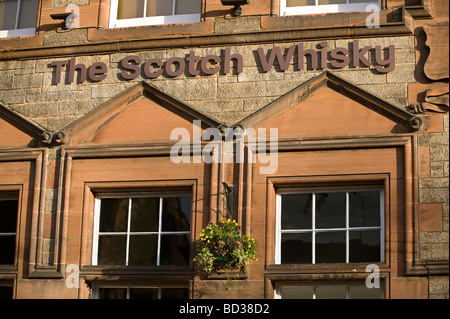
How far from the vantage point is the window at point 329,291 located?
10719 mm

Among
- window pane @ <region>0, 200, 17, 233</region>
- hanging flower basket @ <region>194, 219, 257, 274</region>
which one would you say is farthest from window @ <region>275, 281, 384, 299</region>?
window pane @ <region>0, 200, 17, 233</region>

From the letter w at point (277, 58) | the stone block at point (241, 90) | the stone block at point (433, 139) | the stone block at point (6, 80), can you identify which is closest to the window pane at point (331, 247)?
the stone block at point (433, 139)

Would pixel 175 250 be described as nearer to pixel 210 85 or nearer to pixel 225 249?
pixel 225 249

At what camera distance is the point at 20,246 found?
11.6 metres

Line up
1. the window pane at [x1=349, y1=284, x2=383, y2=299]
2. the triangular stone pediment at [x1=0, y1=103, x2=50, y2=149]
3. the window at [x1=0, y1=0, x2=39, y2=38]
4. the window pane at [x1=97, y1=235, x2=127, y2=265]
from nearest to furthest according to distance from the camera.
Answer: the window pane at [x1=349, y1=284, x2=383, y2=299] → the window pane at [x1=97, y1=235, x2=127, y2=265] → the triangular stone pediment at [x1=0, y1=103, x2=50, y2=149] → the window at [x1=0, y1=0, x2=39, y2=38]

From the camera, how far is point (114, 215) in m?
11.7

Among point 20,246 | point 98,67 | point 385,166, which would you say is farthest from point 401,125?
point 20,246

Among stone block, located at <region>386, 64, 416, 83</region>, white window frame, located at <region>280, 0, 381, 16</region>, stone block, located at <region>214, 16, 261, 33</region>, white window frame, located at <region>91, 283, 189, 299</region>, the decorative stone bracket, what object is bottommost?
white window frame, located at <region>91, 283, 189, 299</region>

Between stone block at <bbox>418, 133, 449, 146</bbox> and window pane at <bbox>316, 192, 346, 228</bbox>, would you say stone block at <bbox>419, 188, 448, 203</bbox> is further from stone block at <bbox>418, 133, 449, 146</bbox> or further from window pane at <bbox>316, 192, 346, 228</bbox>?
window pane at <bbox>316, 192, 346, 228</bbox>

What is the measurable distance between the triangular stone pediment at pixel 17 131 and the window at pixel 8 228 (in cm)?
71

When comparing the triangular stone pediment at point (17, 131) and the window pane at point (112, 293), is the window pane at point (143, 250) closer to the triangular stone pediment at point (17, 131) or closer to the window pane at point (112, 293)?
the window pane at point (112, 293)

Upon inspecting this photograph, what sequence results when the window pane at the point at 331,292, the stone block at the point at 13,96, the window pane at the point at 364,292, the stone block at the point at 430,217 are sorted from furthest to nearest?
the stone block at the point at 13,96 < the window pane at the point at 331,292 < the window pane at the point at 364,292 < the stone block at the point at 430,217

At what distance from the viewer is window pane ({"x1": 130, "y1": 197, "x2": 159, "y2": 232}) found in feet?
37.8

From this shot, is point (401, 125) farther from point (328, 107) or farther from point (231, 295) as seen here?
point (231, 295)
